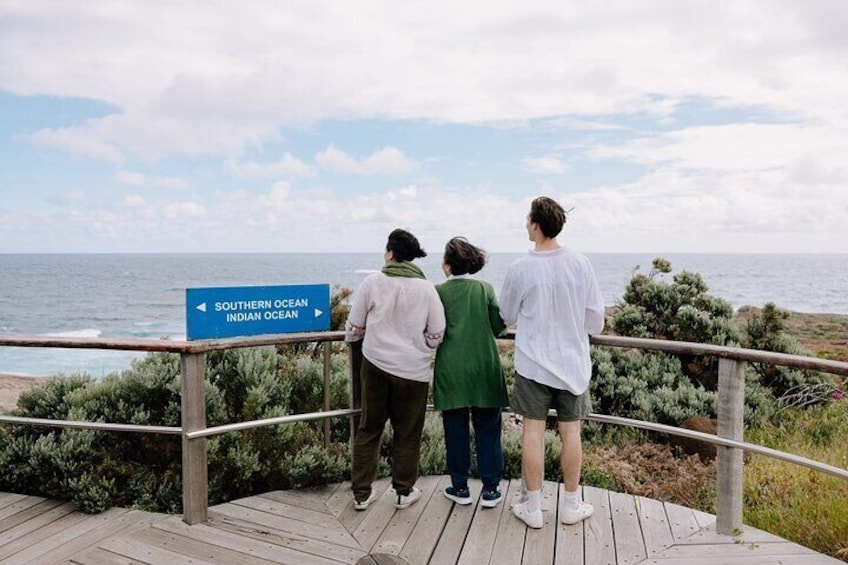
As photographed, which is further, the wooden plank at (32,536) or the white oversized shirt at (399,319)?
the white oversized shirt at (399,319)

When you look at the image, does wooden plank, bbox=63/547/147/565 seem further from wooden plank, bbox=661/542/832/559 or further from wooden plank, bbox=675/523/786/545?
wooden plank, bbox=675/523/786/545

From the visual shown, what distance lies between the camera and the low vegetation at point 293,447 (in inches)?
176

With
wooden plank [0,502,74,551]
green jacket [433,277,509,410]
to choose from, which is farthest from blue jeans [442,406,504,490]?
wooden plank [0,502,74,551]

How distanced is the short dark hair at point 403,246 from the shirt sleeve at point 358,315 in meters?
0.24

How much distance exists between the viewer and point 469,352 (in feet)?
13.2

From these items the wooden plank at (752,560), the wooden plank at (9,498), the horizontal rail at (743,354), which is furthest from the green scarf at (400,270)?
the wooden plank at (9,498)

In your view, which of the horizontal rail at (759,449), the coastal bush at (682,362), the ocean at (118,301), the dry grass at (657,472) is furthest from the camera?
the ocean at (118,301)

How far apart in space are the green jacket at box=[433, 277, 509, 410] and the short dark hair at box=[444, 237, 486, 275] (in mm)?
75

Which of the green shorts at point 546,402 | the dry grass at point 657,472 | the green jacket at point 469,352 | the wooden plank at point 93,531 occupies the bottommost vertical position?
the dry grass at point 657,472

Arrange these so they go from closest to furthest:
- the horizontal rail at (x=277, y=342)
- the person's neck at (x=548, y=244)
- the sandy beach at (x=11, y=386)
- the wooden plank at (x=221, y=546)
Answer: the horizontal rail at (x=277, y=342) → the wooden plank at (x=221, y=546) → the person's neck at (x=548, y=244) → the sandy beach at (x=11, y=386)

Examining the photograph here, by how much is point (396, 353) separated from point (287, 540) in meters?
1.16

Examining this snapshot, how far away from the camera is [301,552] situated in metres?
3.63

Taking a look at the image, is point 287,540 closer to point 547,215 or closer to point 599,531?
point 599,531

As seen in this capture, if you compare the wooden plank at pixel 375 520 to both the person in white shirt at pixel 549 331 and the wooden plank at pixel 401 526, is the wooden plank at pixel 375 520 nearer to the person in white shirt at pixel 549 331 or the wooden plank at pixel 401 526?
the wooden plank at pixel 401 526
